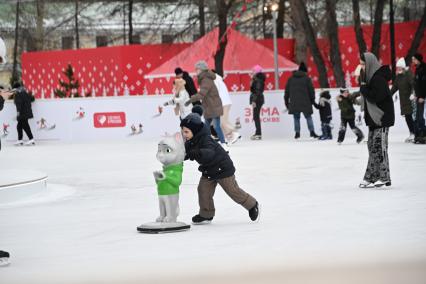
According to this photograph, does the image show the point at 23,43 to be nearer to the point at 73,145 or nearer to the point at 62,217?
the point at 73,145

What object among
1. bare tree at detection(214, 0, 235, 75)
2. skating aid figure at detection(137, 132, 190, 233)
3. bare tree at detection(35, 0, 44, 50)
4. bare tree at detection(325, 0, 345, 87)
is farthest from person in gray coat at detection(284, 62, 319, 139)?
bare tree at detection(35, 0, 44, 50)

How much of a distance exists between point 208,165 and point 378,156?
3595mm

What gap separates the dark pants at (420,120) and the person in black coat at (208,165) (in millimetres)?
11855

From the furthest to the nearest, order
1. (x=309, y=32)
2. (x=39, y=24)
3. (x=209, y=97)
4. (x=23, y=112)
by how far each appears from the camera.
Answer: (x=39, y=24) → (x=309, y=32) → (x=23, y=112) → (x=209, y=97)

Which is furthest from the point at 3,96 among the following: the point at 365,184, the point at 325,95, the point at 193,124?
the point at 325,95

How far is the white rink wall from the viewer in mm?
29016

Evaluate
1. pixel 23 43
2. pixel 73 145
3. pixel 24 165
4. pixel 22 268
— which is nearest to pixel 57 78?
pixel 23 43

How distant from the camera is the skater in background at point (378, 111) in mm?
13562

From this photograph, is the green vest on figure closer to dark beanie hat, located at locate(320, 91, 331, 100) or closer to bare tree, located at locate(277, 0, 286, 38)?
dark beanie hat, located at locate(320, 91, 331, 100)

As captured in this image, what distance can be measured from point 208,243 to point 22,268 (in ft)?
5.44

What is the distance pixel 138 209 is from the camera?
12531 millimetres

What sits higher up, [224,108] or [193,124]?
[193,124]

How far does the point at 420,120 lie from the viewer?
73.7ft

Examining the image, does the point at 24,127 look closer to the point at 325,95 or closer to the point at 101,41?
the point at 325,95
